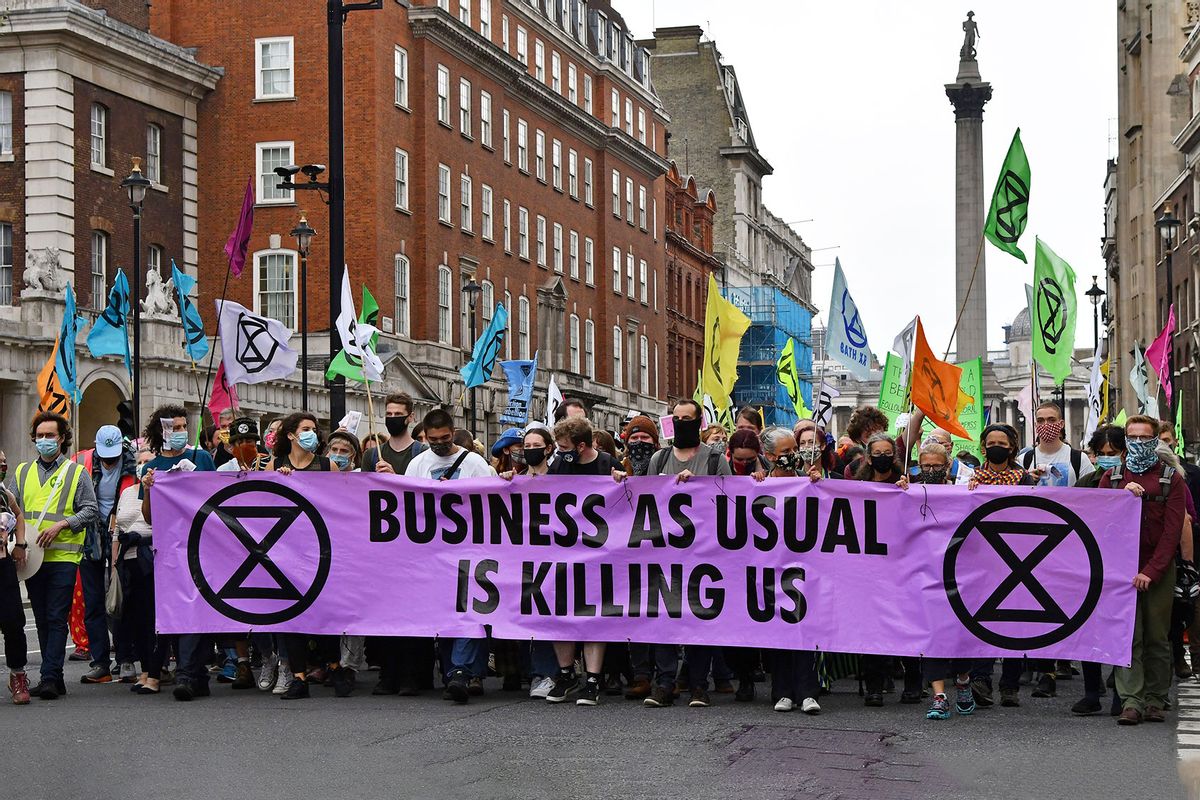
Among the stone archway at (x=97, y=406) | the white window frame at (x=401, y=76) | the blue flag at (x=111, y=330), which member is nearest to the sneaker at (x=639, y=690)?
the blue flag at (x=111, y=330)

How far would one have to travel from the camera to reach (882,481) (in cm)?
1285

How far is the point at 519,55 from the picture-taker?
2349 inches

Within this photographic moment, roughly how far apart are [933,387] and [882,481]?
2.97 metres

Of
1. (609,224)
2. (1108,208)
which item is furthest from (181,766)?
(1108,208)

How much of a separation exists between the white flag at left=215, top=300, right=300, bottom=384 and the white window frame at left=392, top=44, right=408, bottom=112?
30.2 m

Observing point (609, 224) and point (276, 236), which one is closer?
point (276, 236)

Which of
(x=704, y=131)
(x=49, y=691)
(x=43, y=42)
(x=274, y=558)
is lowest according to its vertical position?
(x=49, y=691)

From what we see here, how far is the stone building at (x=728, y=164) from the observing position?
94562 mm

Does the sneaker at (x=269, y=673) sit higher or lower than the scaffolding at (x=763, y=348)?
lower

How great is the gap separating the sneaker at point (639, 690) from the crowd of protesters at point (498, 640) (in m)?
0.02

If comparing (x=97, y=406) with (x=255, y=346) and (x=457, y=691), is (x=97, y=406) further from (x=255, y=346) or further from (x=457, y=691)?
(x=457, y=691)

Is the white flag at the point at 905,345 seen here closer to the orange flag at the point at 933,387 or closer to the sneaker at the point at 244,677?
the orange flag at the point at 933,387

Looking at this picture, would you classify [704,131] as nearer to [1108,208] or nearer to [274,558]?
[1108,208]

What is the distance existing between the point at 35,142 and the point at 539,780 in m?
34.9
